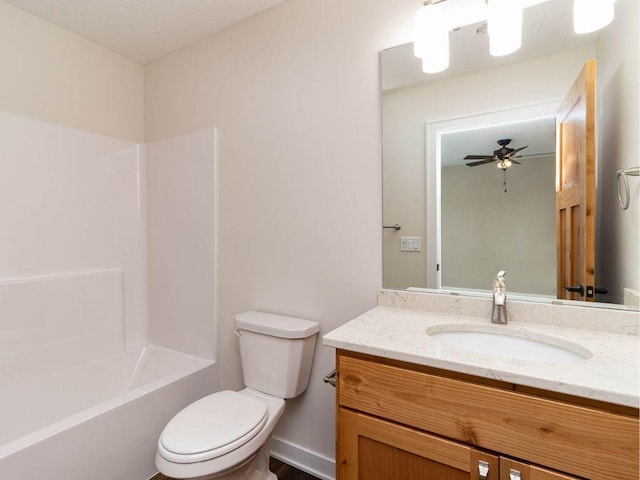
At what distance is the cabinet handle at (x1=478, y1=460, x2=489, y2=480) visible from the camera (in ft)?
2.69

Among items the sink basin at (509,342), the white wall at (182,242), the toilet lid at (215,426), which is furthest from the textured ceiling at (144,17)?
the toilet lid at (215,426)

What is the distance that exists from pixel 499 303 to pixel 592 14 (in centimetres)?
100

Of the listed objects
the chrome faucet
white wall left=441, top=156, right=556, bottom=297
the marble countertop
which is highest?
white wall left=441, top=156, right=556, bottom=297

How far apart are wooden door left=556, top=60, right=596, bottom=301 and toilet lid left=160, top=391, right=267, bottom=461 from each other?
126 centimetres

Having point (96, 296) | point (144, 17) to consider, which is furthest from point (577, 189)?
point (96, 296)

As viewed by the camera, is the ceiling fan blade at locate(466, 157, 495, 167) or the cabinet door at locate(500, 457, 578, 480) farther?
the ceiling fan blade at locate(466, 157, 495, 167)

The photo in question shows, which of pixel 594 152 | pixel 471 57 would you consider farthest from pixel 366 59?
pixel 594 152

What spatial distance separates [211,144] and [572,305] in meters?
1.92

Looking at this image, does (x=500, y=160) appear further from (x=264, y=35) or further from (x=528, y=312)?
(x=264, y=35)

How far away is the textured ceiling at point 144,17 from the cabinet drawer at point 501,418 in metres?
1.87

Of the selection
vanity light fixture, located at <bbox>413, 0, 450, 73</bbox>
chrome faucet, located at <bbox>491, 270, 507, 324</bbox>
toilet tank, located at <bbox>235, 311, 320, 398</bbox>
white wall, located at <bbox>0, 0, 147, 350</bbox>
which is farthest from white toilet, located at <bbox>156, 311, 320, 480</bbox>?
vanity light fixture, located at <bbox>413, 0, 450, 73</bbox>

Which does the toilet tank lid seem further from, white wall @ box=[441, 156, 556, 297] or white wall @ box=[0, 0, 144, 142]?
white wall @ box=[0, 0, 144, 142]

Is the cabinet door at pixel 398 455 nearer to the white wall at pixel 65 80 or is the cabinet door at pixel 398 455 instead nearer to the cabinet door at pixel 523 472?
the cabinet door at pixel 523 472

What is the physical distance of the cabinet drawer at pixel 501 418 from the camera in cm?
71
